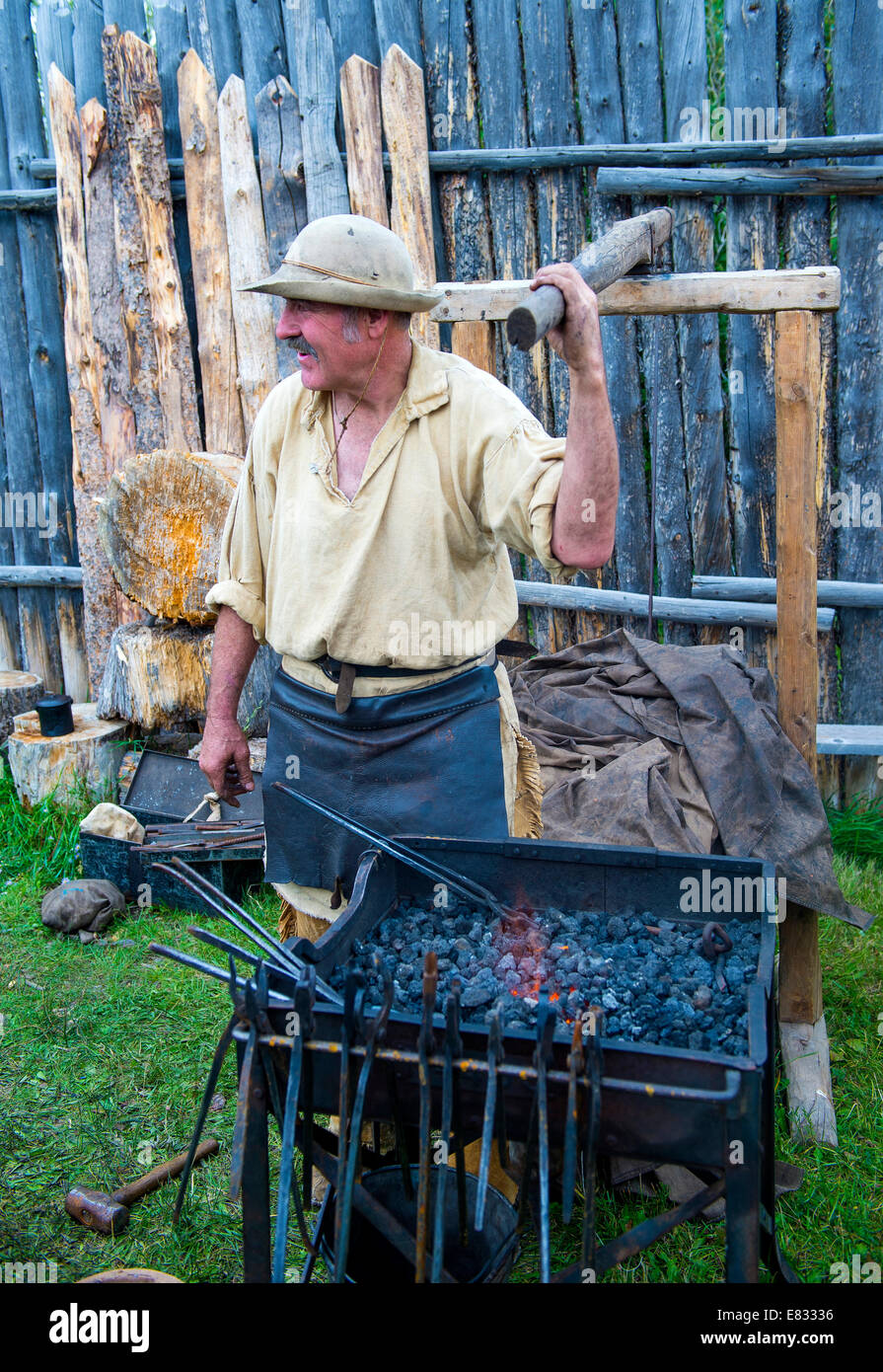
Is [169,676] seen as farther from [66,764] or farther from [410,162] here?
[410,162]

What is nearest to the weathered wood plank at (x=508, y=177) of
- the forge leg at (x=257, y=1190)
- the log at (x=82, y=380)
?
the log at (x=82, y=380)

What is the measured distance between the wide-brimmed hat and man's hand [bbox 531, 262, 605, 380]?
45cm

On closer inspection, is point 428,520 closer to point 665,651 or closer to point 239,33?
point 665,651

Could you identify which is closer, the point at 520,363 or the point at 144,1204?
the point at 144,1204

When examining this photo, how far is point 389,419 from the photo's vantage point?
8.64 feet

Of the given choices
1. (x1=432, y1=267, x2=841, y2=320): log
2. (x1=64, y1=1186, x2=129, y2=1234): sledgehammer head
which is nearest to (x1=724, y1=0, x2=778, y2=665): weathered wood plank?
(x1=432, y1=267, x2=841, y2=320): log

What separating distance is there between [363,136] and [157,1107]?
148 inches

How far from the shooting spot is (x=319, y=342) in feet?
8.43

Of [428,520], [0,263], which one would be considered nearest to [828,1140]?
[428,520]

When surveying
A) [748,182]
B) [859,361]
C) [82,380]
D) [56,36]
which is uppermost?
[56,36]

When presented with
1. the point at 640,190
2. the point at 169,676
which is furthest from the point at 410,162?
the point at 169,676

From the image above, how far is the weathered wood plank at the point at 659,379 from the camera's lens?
14.6ft

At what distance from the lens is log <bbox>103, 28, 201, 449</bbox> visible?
493cm
